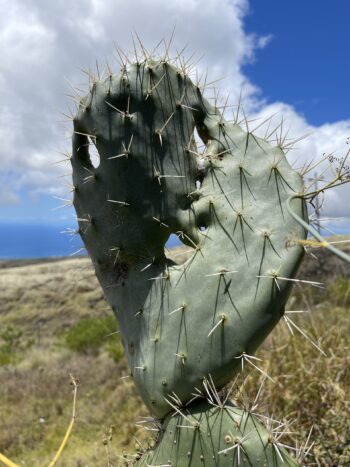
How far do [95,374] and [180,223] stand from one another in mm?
5305

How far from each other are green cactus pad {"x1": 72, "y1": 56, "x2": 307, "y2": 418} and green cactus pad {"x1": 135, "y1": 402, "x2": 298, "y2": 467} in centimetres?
9

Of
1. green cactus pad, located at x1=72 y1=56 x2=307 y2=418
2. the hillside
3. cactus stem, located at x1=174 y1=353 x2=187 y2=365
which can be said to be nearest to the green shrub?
the hillside

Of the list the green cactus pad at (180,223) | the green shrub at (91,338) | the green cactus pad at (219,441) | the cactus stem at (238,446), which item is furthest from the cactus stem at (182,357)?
the green shrub at (91,338)

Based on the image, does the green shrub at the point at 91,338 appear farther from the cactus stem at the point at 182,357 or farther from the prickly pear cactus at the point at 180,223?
the cactus stem at the point at 182,357

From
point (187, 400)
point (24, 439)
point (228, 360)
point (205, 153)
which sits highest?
point (205, 153)

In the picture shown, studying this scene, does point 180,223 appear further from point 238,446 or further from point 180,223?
point 238,446

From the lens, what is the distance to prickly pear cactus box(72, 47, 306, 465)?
1.65 m

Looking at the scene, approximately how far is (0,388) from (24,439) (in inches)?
68.6

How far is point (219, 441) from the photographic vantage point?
164 centimetres

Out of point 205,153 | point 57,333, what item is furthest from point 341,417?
point 57,333

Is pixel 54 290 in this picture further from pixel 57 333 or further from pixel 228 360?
pixel 228 360

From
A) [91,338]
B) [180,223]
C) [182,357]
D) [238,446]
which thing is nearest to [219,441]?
[238,446]

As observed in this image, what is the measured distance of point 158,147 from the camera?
1.85 m

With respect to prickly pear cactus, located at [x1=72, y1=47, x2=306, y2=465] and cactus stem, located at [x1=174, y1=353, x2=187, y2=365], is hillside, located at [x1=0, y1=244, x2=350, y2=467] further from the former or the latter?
cactus stem, located at [x1=174, y1=353, x2=187, y2=365]
